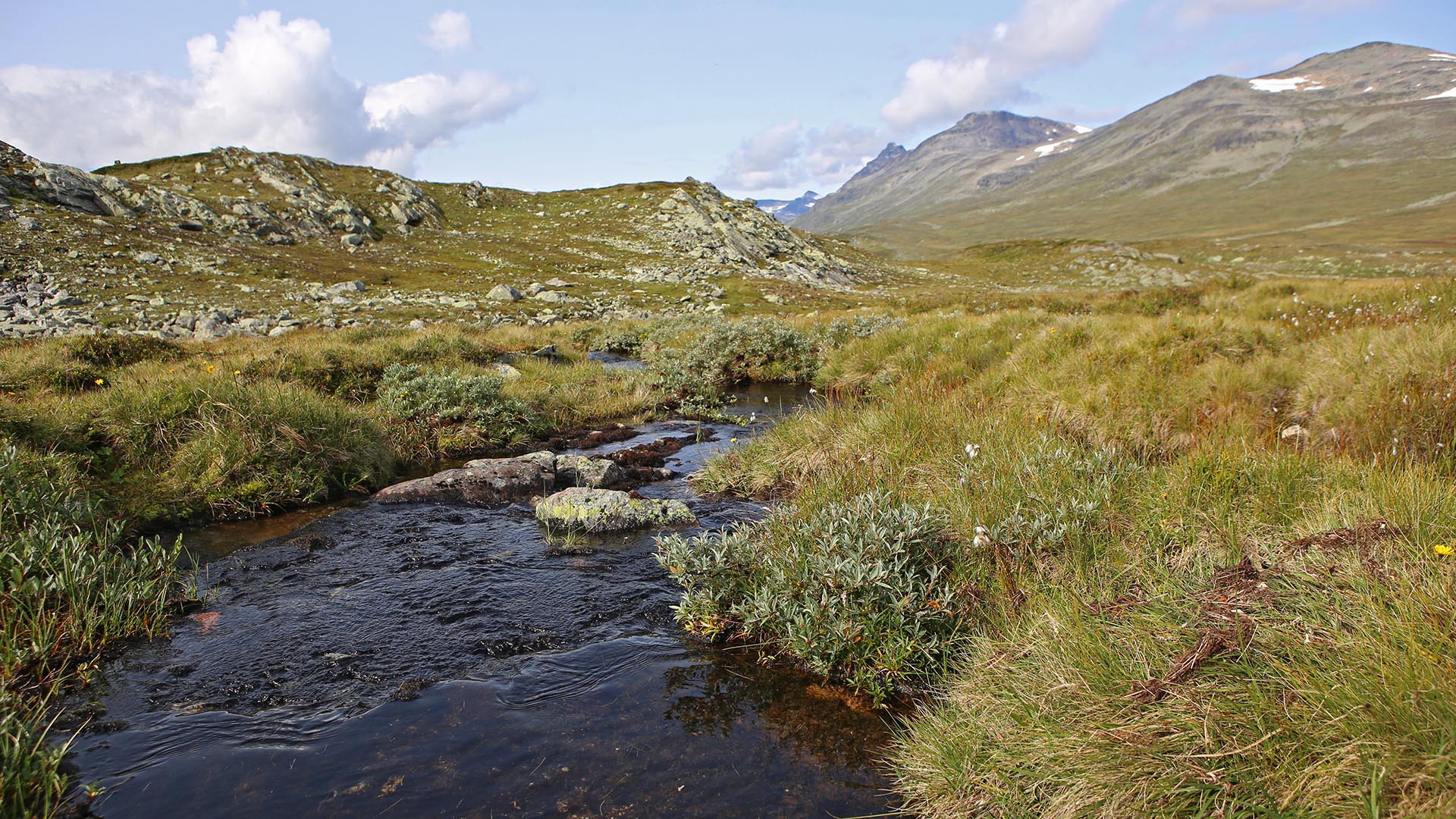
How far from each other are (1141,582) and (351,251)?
60954 millimetres

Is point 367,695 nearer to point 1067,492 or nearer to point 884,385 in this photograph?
point 1067,492

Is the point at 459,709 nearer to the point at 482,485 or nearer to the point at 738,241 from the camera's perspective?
the point at 482,485

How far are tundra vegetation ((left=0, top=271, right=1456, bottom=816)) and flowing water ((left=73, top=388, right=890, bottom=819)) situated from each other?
1.27 feet

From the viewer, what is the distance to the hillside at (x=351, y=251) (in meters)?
30.2

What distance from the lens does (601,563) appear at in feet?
22.7

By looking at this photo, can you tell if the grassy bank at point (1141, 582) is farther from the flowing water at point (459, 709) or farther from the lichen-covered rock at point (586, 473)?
the lichen-covered rock at point (586, 473)

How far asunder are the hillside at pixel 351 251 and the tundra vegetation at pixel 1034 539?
1695cm

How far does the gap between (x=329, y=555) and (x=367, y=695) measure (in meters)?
2.88

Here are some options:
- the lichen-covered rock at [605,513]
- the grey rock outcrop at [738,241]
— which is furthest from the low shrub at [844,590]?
the grey rock outcrop at [738,241]

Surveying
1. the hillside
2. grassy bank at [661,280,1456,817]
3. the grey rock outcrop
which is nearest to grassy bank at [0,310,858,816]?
grassy bank at [661,280,1456,817]

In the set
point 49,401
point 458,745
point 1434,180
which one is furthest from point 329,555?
point 1434,180

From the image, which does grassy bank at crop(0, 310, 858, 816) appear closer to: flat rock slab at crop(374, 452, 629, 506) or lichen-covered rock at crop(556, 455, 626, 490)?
flat rock slab at crop(374, 452, 629, 506)

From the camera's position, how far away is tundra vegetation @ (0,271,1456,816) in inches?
109

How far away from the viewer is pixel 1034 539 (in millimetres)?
5047
